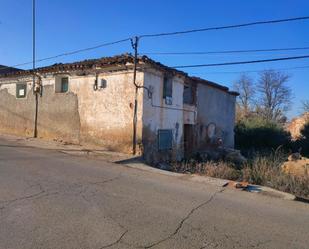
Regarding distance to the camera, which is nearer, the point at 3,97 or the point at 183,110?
the point at 183,110

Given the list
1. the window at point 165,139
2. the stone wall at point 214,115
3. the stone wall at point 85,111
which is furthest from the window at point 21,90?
the stone wall at point 214,115

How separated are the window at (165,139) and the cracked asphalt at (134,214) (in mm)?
5729

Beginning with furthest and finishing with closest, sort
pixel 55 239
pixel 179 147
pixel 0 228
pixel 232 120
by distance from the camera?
1. pixel 232 120
2. pixel 179 147
3. pixel 0 228
4. pixel 55 239

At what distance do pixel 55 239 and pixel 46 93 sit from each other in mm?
13454

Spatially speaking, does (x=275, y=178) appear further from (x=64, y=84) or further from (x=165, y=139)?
(x=64, y=84)

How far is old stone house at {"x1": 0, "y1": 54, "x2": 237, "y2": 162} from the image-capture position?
1348 centimetres

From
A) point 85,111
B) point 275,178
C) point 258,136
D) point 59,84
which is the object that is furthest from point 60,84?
point 258,136

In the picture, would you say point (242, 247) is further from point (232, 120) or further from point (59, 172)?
point (232, 120)

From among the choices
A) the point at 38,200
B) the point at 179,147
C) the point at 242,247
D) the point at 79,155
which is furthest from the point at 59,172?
the point at 179,147

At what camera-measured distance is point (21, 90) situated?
18.4 meters

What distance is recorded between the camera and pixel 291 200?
7.15m

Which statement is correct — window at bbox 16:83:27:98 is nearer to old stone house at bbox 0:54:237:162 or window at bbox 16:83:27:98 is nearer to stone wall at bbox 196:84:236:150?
old stone house at bbox 0:54:237:162

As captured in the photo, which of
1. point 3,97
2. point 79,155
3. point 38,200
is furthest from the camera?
point 3,97

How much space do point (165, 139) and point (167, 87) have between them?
2352 millimetres
